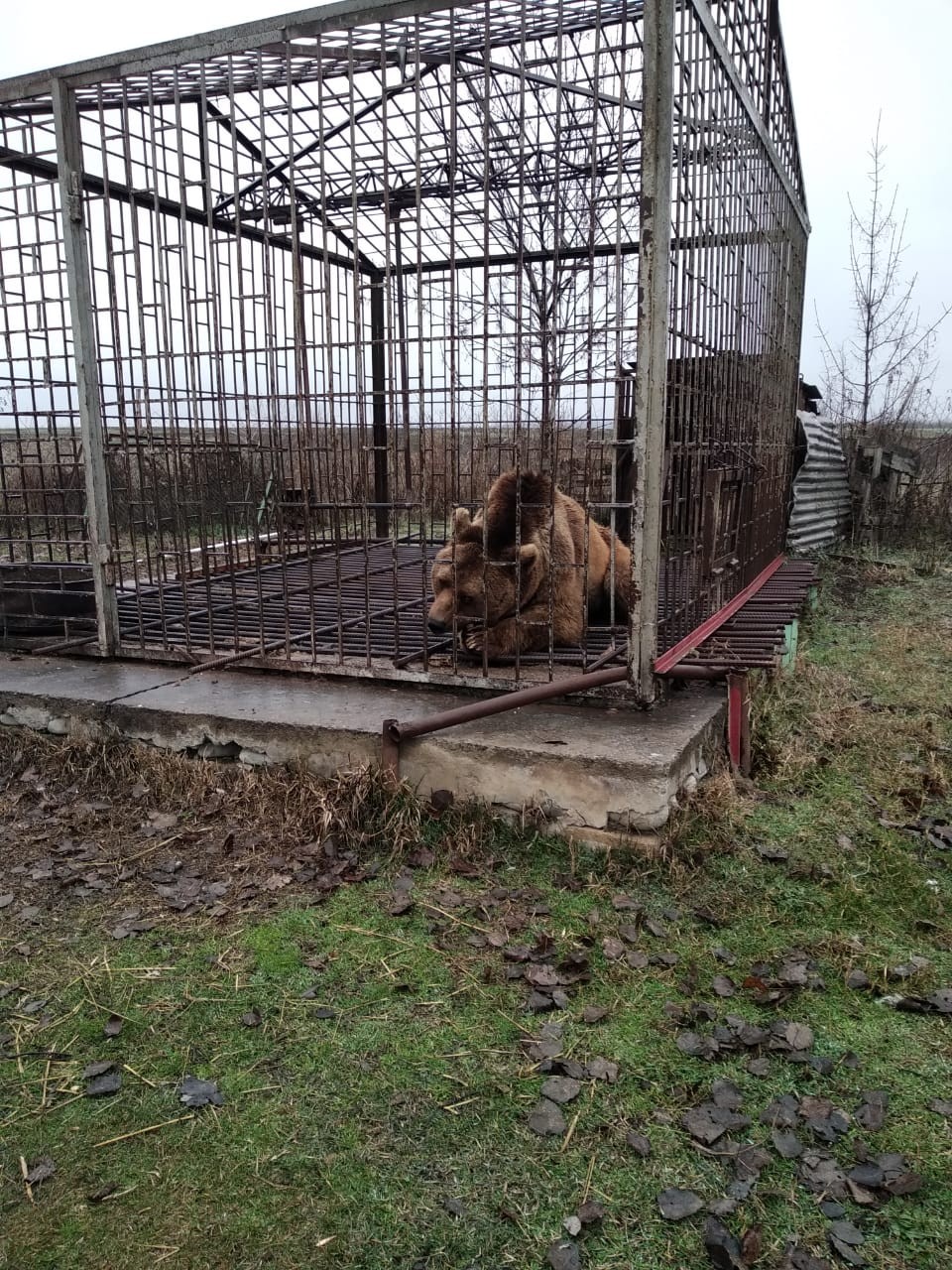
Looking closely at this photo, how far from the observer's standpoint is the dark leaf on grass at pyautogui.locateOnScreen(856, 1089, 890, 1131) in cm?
236

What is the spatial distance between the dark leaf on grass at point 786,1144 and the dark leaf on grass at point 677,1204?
28cm

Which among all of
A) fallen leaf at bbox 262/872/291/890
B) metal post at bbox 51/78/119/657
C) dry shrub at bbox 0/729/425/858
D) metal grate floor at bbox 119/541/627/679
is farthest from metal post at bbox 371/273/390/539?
fallen leaf at bbox 262/872/291/890

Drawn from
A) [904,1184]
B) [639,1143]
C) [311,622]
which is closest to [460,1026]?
[639,1143]

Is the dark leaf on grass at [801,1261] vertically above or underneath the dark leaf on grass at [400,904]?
underneath

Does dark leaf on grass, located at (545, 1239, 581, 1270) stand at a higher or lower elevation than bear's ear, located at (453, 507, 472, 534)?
lower

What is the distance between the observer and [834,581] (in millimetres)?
10359

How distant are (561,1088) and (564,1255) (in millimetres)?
534

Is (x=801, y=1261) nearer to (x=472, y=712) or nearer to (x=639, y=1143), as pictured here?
(x=639, y=1143)

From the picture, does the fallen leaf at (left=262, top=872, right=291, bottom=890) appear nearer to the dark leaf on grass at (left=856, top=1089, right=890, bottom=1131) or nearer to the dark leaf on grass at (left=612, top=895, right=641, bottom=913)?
the dark leaf on grass at (left=612, top=895, right=641, bottom=913)

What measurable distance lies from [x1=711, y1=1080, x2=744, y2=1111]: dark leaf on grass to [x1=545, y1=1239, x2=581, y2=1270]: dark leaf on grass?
616mm

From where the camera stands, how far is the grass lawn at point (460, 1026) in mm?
2096

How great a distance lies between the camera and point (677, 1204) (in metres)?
2.12

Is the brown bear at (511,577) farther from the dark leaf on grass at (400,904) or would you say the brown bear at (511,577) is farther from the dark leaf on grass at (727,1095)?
the dark leaf on grass at (727,1095)

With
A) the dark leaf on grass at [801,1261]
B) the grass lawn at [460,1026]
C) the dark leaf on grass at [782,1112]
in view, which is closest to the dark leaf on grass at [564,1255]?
the grass lawn at [460,1026]
